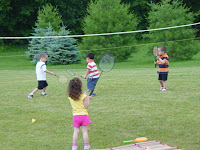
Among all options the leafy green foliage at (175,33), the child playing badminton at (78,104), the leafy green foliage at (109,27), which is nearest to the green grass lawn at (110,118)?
the child playing badminton at (78,104)

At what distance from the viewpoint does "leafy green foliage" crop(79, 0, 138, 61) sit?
30.5 m

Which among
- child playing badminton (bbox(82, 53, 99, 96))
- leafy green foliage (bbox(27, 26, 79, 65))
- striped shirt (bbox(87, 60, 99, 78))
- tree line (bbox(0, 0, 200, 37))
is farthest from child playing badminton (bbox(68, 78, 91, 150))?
tree line (bbox(0, 0, 200, 37))

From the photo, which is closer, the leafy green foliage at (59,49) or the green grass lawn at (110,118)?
the green grass lawn at (110,118)

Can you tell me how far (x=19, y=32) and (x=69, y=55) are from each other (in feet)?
61.0

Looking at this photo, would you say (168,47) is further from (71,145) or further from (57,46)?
(71,145)

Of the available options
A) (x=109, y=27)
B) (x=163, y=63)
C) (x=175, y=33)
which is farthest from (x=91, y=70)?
(x=175, y=33)

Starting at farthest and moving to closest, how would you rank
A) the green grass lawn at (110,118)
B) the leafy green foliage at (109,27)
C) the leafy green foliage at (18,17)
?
the leafy green foliage at (18,17) < the leafy green foliage at (109,27) < the green grass lawn at (110,118)

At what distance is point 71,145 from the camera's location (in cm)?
648

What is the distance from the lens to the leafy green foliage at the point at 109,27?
30531 millimetres

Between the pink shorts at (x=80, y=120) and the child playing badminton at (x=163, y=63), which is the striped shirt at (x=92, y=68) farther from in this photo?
the pink shorts at (x=80, y=120)

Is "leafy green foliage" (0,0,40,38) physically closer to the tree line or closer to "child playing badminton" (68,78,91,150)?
the tree line

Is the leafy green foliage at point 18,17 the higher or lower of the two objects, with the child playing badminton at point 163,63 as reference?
higher

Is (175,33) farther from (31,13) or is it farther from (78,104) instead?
(78,104)

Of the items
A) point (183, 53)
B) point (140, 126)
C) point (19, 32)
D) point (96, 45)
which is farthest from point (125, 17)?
point (140, 126)
